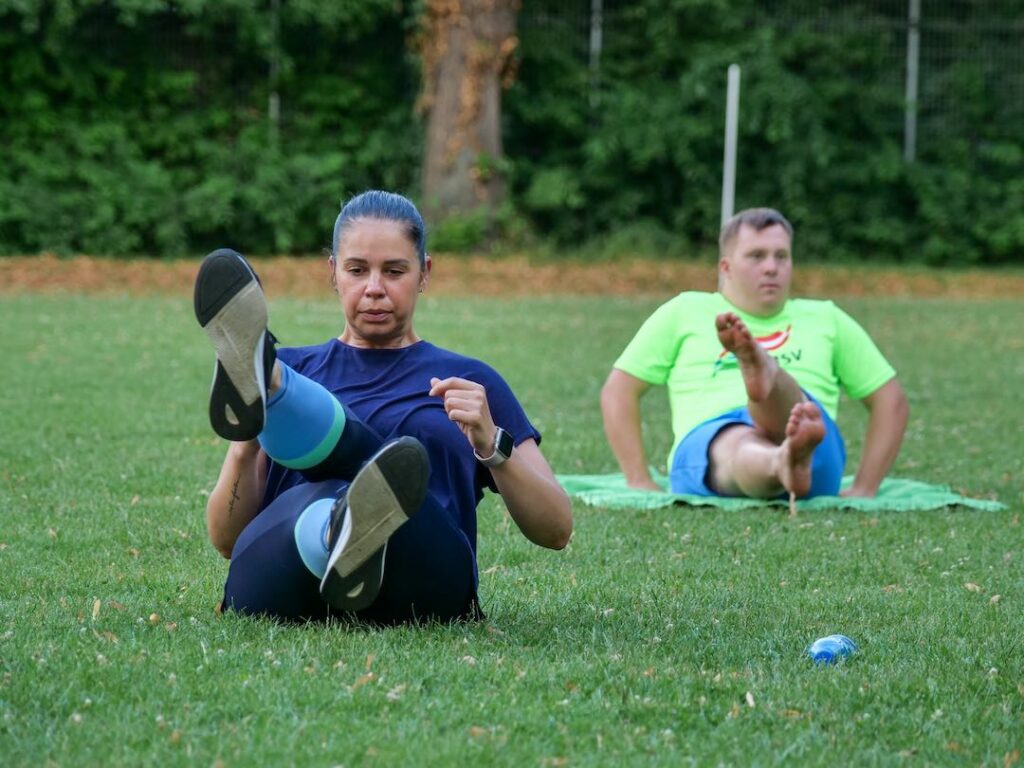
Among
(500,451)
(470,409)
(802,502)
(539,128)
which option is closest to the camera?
(470,409)

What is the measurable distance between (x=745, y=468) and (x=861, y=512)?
530mm

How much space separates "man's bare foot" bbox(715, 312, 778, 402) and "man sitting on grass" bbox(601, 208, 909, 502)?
44 centimetres

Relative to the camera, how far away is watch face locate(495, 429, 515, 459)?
3898 mm

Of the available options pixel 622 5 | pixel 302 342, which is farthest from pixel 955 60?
pixel 302 342

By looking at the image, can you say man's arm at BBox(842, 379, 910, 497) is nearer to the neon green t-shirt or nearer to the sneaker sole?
the neon green t-shirt

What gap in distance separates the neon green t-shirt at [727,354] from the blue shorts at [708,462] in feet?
0.33

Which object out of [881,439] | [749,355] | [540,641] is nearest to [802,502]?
[881,439]

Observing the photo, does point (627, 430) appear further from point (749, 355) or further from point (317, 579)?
point (317, 579)

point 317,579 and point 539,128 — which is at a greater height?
point 539,128

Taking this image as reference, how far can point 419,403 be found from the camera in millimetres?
4211

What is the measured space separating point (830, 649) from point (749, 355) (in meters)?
2.22

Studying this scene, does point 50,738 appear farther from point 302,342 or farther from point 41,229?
point 41,229

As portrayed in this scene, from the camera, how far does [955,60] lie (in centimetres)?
2520

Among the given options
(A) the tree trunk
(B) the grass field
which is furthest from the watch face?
(A) the tree trunk
